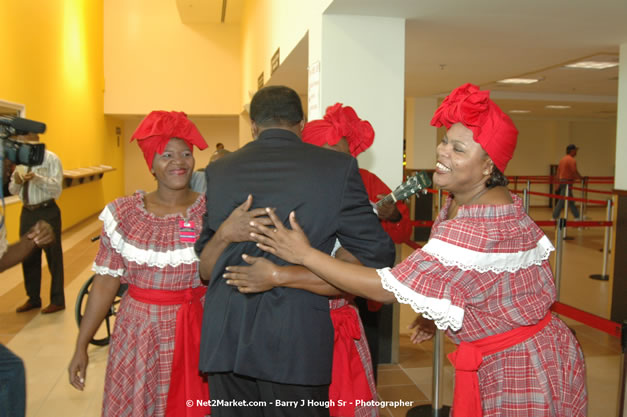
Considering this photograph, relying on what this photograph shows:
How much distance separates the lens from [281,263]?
1680 mm

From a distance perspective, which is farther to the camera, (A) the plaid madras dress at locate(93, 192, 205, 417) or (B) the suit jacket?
(A) the plaid madras dress at locate(93, 192, 205, 417)

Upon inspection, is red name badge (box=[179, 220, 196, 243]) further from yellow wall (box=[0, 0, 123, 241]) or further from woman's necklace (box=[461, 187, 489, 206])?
yellow wall (box=[0, 0, 123, 241])

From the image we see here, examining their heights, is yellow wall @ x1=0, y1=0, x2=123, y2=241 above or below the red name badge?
above

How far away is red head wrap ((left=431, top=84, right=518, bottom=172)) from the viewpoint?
1.67 metres

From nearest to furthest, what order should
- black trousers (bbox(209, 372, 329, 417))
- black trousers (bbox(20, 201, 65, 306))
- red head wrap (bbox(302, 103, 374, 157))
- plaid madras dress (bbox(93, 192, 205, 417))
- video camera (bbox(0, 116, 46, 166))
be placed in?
black trousers (bbox(209, 372, 329, 417))
video camera (bbox(0, 116, 46, 166))
plaid madras dress (bbox(93, 192, 205, 417))
red head wrap (bbox(302, 103, 374, 157))
black trousers (bbox(20, 201, 65, 306))

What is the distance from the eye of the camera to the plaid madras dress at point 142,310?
2102mm

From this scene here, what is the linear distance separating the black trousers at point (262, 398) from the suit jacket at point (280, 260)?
0.06 meters

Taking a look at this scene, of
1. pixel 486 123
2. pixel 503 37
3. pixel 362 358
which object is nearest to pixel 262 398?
pixel 362 358

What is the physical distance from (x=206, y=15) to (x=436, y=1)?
41.5 ft

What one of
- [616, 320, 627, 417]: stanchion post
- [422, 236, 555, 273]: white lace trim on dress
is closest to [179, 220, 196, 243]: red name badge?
[422, 236, 555, 273]: white lace trim on dress

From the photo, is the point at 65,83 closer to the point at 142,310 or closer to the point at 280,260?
the point at 142,310

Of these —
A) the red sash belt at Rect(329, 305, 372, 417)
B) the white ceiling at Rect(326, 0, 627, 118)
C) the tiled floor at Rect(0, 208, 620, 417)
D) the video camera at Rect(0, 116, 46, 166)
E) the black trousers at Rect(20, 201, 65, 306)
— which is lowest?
the tiled floor at Rect(0, 208, 620, 417)

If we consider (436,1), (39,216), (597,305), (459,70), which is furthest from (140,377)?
(459,70)

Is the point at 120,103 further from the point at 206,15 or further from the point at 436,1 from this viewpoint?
the point at 436,1
